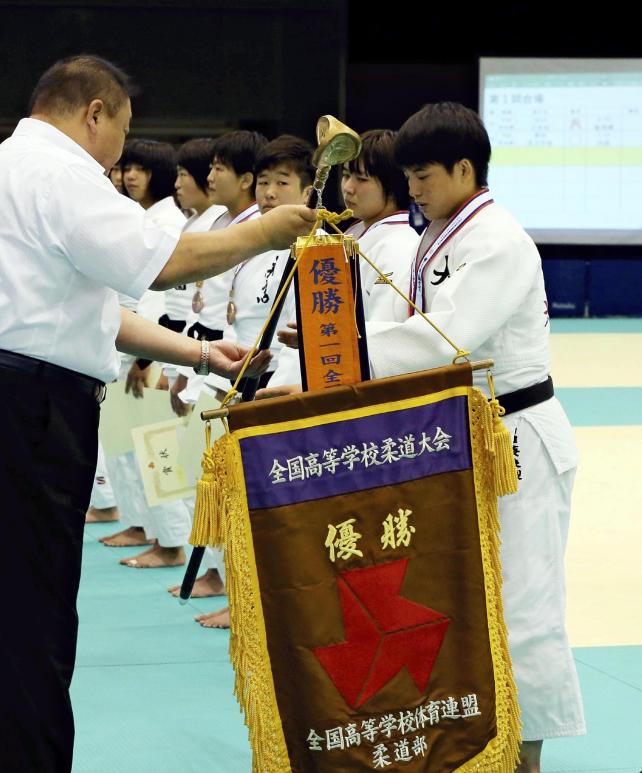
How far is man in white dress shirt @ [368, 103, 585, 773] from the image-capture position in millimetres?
2740

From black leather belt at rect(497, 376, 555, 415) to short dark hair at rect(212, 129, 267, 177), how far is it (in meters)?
2.15

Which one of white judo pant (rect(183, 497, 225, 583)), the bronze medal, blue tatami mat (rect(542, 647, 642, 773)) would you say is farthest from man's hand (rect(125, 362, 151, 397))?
blue tatami mat (rect(542, 647, 642, 773))

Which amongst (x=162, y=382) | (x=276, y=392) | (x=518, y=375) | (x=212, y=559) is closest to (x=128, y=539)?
(x=162, y=382)

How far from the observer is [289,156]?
4273 mm

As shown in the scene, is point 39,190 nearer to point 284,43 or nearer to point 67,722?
point 67,722

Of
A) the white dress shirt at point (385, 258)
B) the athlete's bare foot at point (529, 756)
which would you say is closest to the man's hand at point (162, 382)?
the white dress shirt at point (385, 258)

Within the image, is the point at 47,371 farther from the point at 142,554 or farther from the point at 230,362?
the point at 142,554

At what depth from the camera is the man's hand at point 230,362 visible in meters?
2.81

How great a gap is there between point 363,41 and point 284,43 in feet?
3.58

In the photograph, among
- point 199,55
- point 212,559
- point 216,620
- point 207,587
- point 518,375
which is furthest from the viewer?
point 199,55

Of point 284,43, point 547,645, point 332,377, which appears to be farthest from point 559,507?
point 284,43

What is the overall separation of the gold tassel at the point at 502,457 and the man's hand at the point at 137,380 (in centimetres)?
296

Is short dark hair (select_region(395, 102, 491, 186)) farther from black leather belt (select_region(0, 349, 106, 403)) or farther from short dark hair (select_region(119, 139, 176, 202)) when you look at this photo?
short dark hair (select_region(119, 139, 176, 202))

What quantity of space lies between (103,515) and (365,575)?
4.02 metres
